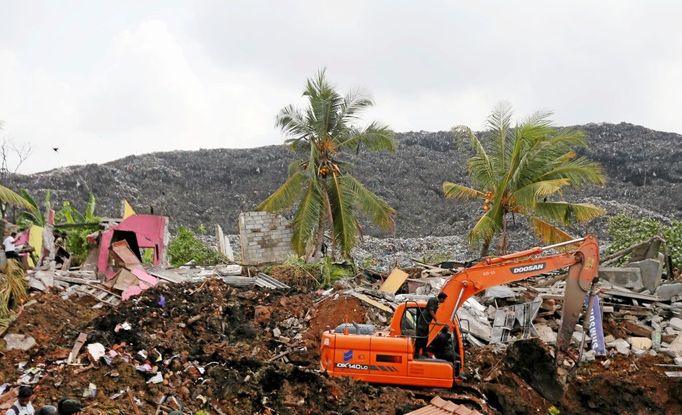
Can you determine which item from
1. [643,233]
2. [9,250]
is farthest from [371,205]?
[9,250]

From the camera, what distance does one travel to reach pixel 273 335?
41.7 ft

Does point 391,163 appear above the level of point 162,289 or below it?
above

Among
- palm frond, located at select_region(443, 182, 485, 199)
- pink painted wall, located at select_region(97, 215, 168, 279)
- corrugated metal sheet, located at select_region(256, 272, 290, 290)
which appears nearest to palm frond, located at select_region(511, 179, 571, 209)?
palm frond, located at select_region(443, 182, 485, 199)

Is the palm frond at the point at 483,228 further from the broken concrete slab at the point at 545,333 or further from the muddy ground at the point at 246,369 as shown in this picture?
the muddy ground at the point at 246,369

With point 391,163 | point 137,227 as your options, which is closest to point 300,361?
point 137,227

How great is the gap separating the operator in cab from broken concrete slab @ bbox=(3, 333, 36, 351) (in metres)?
6.10

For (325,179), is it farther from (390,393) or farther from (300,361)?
(390,393)

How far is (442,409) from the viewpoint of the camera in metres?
8.63

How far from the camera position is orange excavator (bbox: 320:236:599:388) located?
943 centimetres

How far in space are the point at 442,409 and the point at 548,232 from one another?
30.2 feet

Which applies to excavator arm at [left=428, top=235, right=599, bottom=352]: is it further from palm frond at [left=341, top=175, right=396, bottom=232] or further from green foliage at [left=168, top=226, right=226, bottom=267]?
green foliage at [left=168, top=226, right=226, bottom=267]

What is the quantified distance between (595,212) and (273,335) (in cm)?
877

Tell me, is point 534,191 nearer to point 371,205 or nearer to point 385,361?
point 371,205

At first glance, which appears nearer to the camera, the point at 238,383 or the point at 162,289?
the point at 238,383
